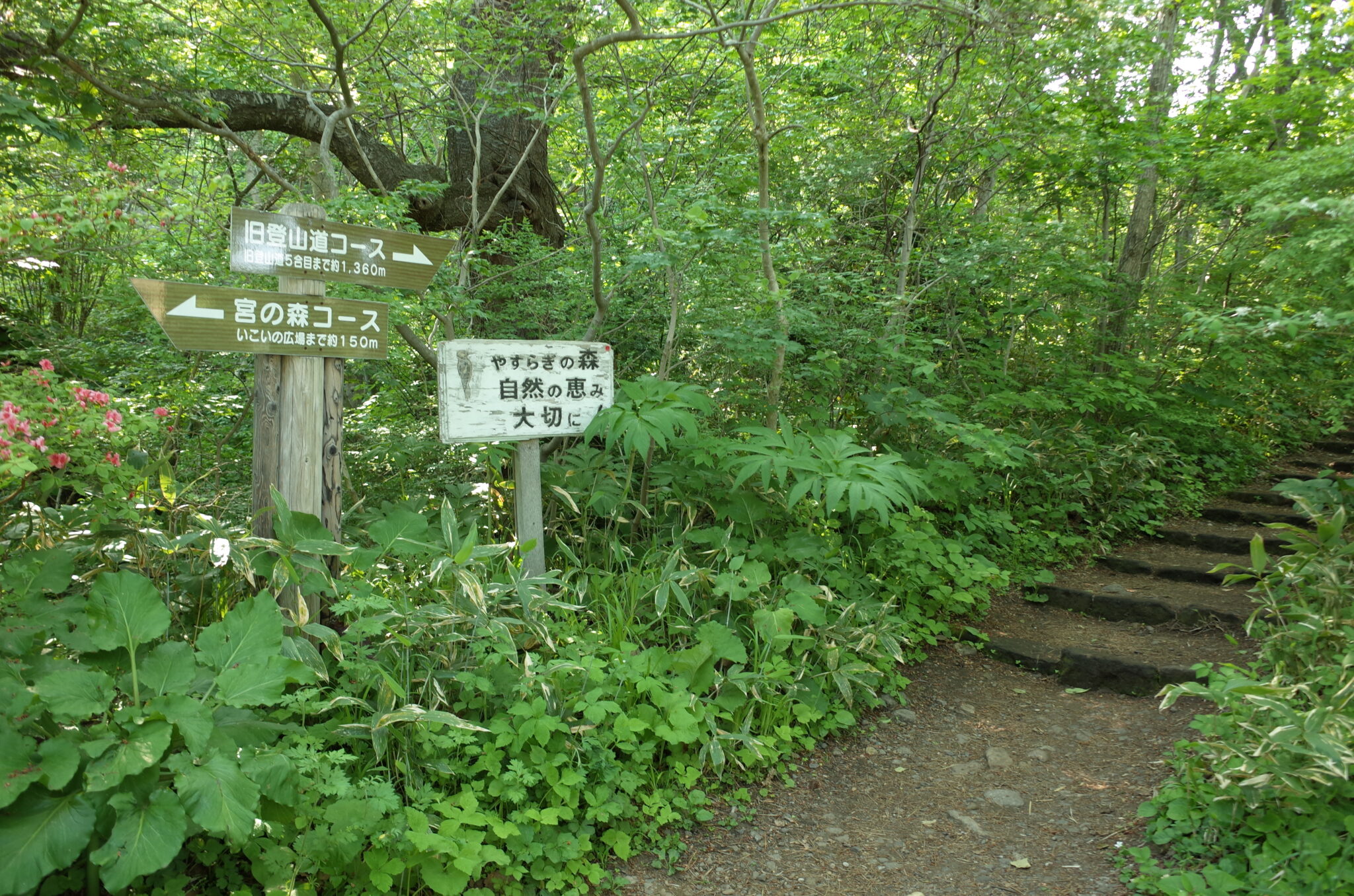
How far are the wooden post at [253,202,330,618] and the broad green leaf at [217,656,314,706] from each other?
679mm

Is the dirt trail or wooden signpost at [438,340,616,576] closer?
the dirt trail

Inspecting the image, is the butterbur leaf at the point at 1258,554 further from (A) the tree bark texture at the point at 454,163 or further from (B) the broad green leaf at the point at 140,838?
(A) the tree bark texture at the point at 454,163

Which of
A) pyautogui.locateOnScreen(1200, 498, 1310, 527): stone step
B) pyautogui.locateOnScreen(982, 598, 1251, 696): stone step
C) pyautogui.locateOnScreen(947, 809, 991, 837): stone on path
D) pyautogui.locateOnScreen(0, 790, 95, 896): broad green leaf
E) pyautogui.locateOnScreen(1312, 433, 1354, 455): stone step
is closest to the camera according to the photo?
pyautogui.locateOnScreen(0, 790, 95, 896): broad green leaf

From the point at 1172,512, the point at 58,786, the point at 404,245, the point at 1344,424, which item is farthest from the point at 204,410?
the point at 1344,424

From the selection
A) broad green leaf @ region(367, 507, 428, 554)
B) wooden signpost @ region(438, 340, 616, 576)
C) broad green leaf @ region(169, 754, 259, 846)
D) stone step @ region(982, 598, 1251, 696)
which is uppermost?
wooden signpost @ region(438, 340, 616, 576)

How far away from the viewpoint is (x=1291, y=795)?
262 centimetres

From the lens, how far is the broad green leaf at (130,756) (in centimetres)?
198

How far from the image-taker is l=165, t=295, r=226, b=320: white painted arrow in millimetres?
2711

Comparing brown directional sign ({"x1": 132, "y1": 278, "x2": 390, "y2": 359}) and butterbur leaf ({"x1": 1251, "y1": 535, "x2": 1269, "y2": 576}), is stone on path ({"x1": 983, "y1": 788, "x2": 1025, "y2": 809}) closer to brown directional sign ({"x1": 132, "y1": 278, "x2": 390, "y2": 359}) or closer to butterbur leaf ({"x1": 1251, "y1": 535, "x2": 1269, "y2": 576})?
butterbur leaf ({"x1": 1251, "y1": 535, "x2": 1269, "y2": 576})

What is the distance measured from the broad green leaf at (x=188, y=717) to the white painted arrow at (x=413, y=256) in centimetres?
184

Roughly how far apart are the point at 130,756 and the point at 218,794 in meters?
0.25

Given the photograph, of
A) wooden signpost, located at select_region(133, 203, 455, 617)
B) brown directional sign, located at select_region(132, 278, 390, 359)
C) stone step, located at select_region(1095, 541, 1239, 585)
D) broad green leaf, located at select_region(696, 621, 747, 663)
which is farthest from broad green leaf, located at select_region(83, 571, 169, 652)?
stone step, located at select_region(1095, 541, 1239, 585)

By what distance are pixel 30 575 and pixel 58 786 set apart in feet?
2.88

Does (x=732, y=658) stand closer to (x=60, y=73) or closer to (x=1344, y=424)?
(x=60, y=73)
